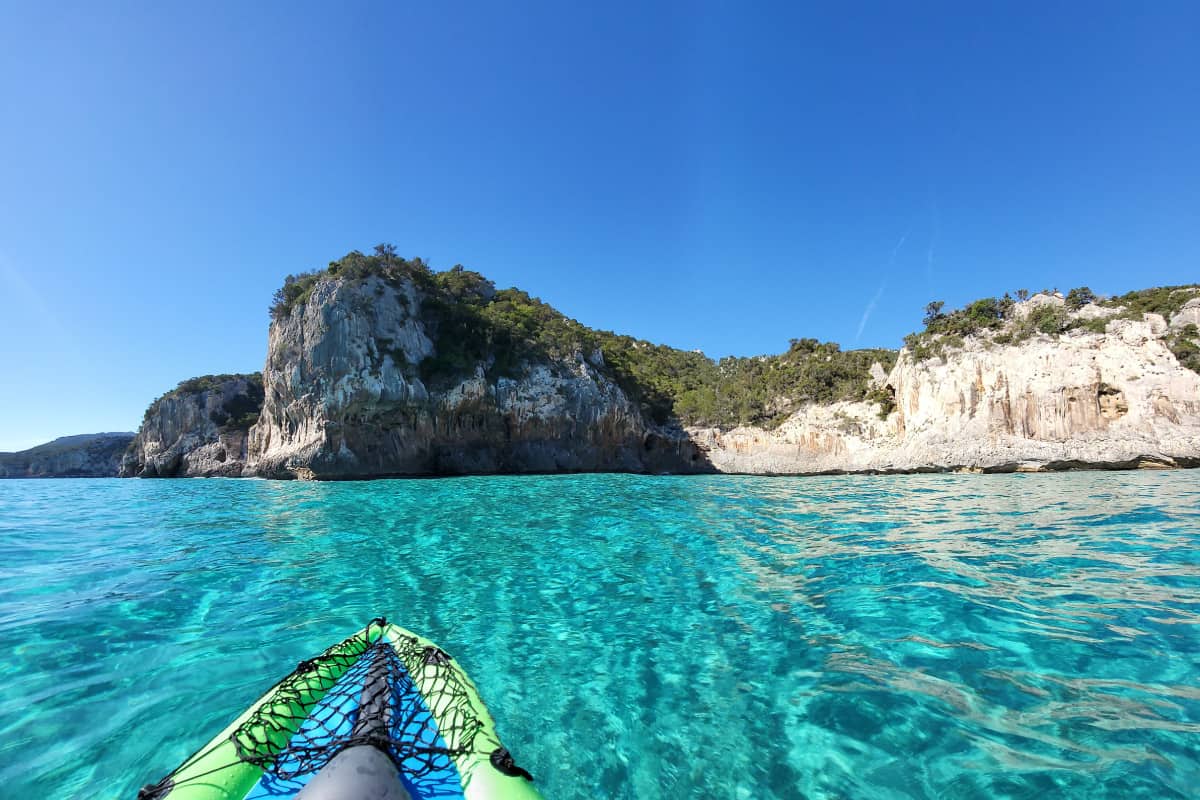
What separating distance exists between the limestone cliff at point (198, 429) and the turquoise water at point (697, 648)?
40227mm

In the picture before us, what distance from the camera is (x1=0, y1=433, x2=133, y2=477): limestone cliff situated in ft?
219

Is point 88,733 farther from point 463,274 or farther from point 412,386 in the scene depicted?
point 463,274

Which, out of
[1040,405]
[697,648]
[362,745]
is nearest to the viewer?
[362,745]

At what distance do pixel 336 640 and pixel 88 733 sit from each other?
1.67 m

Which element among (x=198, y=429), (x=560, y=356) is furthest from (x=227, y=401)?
(x=560, y=356)

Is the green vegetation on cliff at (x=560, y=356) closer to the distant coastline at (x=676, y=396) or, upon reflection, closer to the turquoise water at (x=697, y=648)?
the distant coastline at (x=676, y=396)

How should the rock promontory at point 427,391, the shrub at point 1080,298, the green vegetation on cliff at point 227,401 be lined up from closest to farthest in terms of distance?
the shrub at point 1080,298, the rock promontory at point 427,391, the green vegetation on cliff at point 227,401

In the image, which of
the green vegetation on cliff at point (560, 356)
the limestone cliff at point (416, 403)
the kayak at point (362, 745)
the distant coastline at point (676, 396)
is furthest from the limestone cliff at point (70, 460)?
the kayak at point (362, 745)

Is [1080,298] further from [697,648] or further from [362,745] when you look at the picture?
[362,745]

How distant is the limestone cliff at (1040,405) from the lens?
23.2 metres

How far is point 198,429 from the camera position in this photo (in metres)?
45.7

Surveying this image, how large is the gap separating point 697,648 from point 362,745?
302 cm

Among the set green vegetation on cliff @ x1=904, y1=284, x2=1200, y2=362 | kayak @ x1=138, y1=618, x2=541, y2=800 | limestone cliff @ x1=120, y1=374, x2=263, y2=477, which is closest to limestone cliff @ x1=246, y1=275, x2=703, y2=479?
limestone cliff @ x1=120, y1=374, x2=263, y2=477

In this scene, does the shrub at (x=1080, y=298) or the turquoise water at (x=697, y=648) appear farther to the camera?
the shrub at (x=1080, y=298)
